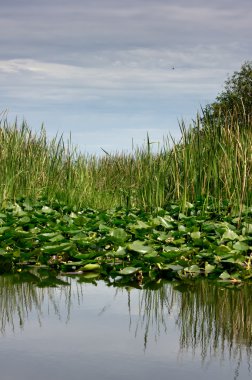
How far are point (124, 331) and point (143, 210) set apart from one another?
4339 mm

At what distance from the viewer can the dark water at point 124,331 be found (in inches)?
115

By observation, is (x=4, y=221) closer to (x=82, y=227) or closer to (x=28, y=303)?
(x=82, y=227)

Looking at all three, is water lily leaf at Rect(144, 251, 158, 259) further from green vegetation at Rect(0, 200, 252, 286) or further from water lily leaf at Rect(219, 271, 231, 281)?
water lily leaf at Rect(219, 271, 231, 281)

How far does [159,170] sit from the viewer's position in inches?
307

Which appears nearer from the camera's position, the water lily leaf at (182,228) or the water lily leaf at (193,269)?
the water lily leaf at (193,269)

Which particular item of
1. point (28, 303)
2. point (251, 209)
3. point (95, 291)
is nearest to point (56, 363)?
point (28, 303)

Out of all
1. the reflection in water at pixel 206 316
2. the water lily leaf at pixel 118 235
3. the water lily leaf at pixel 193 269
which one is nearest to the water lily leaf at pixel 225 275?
the reflection in water at pixel 206 316

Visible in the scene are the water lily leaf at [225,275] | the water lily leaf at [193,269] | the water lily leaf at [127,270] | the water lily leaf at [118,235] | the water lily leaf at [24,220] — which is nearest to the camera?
the water lily leaf at [127,270]

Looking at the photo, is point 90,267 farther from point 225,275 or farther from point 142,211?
Answer: point 142,211

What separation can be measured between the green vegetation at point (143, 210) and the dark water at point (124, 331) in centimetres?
49

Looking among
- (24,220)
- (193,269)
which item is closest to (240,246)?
(193,269)

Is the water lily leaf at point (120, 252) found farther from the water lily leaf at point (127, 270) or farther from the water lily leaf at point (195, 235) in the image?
the water lily leaf at point (195, 235)

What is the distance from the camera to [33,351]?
317 cm

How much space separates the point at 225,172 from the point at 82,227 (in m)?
1.82
